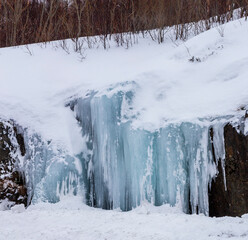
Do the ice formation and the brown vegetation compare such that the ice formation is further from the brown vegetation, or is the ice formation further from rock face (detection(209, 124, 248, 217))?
the brown vegetation

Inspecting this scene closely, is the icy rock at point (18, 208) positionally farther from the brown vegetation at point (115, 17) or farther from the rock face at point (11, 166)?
the brown vegetation at point (115, 17)

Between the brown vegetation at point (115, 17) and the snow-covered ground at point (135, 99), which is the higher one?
the brown vegetation at point (115, 17)

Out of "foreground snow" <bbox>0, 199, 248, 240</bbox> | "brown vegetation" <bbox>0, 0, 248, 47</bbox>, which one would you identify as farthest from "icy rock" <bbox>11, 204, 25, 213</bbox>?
"brown vegetation" <bbox>0, 0, 248, 47</bbox>

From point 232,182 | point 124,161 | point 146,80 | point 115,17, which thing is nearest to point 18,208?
point 124,161

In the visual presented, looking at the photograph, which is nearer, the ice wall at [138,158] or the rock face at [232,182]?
the rock face at [232,182]

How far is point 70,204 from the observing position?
3.43m

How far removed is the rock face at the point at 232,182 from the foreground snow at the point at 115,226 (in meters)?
0.24

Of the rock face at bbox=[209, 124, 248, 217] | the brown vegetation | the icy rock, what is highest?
the brown vegetation

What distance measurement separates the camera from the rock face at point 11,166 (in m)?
3.59

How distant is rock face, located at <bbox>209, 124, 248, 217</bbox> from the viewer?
9.13 ft

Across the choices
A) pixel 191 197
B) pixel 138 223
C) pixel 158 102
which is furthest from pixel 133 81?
pixel 138 223

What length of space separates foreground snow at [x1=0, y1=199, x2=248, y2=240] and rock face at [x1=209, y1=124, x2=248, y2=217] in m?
0.24

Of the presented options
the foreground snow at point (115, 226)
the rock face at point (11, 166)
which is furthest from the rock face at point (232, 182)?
the rock face at point (11, 166)

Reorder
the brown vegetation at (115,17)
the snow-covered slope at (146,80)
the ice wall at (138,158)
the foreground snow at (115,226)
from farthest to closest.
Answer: the brown vegetation at (115,17) → the snow-covered slope at (146,80) → the ice wall at (138,158) → the foreground snow at (115,226)
